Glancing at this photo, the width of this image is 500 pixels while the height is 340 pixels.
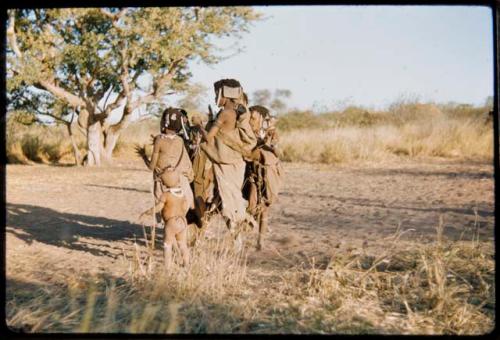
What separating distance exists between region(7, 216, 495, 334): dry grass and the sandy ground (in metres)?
0.77

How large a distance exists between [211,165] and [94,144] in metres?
15.0

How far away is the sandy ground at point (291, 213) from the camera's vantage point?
663cm

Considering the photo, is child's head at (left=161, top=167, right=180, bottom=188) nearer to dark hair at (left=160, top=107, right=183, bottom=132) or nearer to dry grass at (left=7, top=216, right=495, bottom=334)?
dark hair at (left=160, top=107, right=183, bottom=132)

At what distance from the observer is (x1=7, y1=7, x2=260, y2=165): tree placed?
60.5 feet

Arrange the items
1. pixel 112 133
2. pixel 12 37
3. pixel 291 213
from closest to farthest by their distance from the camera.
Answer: pixel 291 213 → pixel 12 37 → pixel 112 133

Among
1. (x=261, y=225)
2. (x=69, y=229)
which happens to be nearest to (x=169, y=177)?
(x=261, y=225)

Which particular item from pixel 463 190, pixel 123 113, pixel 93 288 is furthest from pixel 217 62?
pixel 93 288

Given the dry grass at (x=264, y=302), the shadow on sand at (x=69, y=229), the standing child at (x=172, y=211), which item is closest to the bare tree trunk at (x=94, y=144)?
the shadow on sand at (x=69, y=229)

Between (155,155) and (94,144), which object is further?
(94,144)

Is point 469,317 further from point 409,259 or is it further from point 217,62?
point 217,62

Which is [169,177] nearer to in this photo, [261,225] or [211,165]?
[211,165]

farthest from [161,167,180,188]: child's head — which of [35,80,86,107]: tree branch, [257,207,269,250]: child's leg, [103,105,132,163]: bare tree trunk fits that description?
[103,105,132,163]: bare tree trunk

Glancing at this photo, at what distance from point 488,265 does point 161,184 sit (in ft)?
10.0

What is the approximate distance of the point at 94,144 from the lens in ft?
67.7
